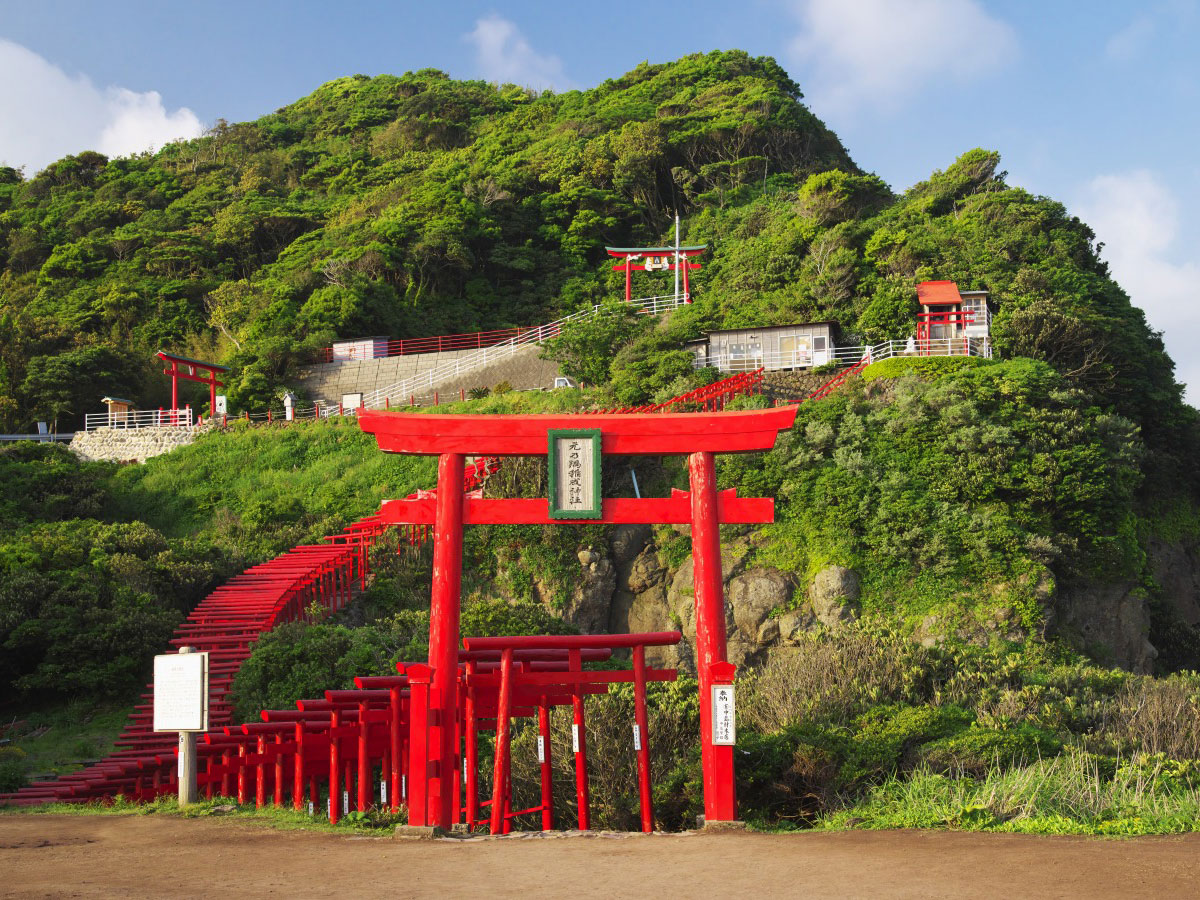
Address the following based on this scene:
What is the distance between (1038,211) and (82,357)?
34.1 m

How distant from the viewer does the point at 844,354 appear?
1412 inches

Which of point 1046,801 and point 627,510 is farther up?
point 627,510

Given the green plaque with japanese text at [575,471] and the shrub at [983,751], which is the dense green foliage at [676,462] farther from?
the green plaque with japanese text at [575,471]

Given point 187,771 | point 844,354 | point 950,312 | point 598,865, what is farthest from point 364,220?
point 598,865

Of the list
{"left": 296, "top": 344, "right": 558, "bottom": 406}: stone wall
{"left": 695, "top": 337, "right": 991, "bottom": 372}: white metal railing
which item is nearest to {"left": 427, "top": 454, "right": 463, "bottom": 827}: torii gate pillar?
{"left": 695, "top": 337, "right": 991, "bottom": 372}: white metal railing

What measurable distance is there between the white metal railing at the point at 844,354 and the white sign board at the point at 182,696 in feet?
78.6

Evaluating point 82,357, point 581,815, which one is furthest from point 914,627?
point 82,357

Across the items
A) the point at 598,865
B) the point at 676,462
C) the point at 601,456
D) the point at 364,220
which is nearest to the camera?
the point at 598,865

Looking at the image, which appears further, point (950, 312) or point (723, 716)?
point (950, 312)

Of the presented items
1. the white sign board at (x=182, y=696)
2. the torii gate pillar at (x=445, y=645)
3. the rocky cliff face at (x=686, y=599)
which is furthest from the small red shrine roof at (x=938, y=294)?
the white sign board at (x=182, y=696)

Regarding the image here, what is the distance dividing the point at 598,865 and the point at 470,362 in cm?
3331

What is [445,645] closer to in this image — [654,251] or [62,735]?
[62,735]

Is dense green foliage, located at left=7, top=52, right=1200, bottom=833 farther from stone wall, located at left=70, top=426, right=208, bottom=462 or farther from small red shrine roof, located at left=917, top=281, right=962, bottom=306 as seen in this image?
stone wall, located at left=70, top=426, right=208, bottom=462

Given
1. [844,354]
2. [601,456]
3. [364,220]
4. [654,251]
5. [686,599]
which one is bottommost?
[686,599]
